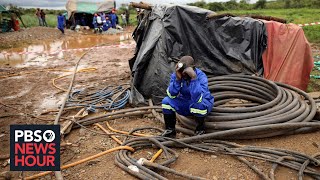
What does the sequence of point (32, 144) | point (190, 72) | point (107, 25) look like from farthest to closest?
point (107, 25) < point (190, 72) < point (32, 144)

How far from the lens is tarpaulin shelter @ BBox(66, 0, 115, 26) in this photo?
23859 millimetres

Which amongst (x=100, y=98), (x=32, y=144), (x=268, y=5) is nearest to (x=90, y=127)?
(x=100, y=98)

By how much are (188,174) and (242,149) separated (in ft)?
2.99

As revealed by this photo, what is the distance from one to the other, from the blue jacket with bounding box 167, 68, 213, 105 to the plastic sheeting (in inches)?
106

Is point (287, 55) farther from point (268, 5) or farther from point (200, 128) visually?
point (268, 5)

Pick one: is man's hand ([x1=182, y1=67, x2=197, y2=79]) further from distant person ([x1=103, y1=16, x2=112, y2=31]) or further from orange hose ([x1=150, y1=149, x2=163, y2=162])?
distant person ([x1=103, y1=16, x2=112, y2=31])

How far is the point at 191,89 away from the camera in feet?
12.7

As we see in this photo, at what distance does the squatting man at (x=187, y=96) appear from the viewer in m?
3.85

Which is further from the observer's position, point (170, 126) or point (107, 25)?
point (107, 25)

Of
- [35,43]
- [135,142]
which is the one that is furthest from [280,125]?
[35,43]

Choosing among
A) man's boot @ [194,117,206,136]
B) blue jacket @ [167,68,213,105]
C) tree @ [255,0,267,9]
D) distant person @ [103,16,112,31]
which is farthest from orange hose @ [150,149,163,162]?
tree @ [255,0,267,9]

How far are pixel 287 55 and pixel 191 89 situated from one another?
3.28m

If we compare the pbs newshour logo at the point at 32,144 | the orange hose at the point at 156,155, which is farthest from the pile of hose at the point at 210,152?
the pbs newshour logo at the point at 32,144

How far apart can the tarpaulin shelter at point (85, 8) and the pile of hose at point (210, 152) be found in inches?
869
